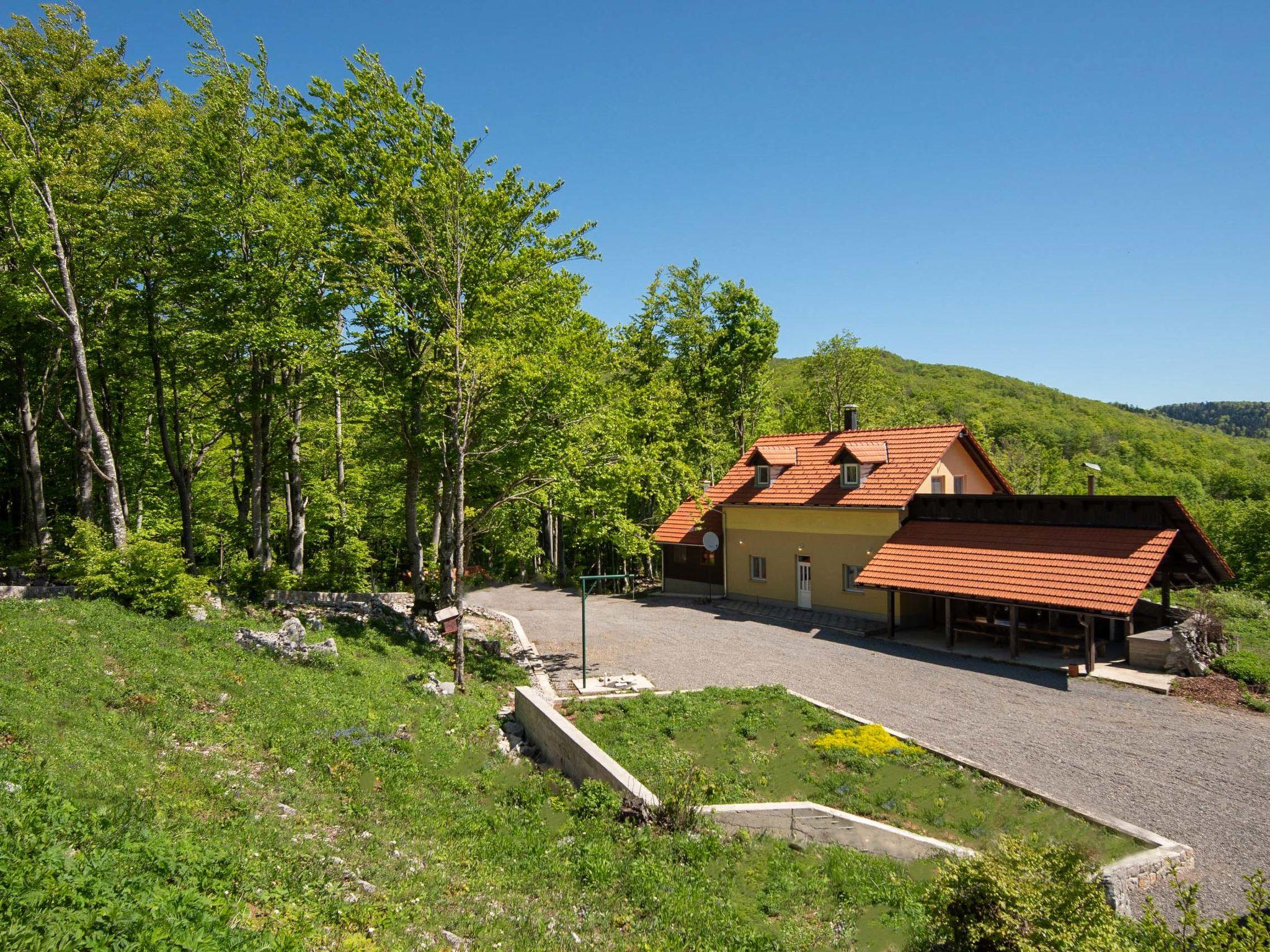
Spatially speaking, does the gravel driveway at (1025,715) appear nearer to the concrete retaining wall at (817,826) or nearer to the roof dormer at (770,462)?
the concrete retaining wall at (817,826)

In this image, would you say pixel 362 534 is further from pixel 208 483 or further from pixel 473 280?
pixel 473 280

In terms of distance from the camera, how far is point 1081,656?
740 inches

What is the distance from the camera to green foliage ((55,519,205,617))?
14484mm

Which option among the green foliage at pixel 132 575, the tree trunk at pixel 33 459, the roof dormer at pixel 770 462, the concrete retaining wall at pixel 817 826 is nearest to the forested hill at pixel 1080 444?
the roof dormer at pixel 770 462

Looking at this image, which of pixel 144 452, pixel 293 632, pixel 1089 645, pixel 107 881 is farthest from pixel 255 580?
pixel 1089 645

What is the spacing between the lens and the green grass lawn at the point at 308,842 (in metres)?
5.41

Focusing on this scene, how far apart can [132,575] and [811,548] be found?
2106 centimetres

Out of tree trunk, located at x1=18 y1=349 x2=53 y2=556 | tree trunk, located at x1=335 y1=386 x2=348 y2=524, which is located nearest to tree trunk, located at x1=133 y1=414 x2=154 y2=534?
tree trunk, located at x1=18 y1=349 x2=53 y2=556

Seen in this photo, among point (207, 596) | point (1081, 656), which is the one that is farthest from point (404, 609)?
point (1081, 656)

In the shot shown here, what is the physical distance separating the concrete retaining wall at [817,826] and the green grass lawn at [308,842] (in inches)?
12.8

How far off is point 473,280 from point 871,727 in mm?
14288

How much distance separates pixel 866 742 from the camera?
12.8m

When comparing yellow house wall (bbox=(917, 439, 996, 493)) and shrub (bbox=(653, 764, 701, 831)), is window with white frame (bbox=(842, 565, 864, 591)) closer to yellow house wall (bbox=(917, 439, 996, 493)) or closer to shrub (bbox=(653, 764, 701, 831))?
yellow house wall (bbox=(917, 439, 996, 493))

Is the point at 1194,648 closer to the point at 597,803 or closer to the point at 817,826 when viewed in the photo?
the point at 817,826
